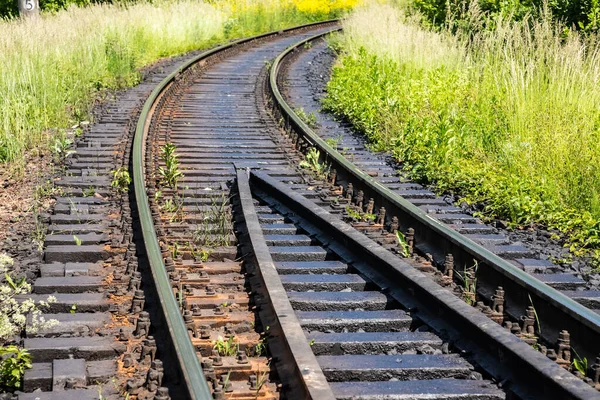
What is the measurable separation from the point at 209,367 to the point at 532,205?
13.8 feet

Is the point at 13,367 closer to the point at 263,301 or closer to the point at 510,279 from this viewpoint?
the point at 263,301

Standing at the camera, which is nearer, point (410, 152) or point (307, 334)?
point (307, 334)

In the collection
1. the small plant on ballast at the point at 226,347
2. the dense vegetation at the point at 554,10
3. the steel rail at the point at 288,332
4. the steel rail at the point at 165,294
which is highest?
the dense vegetation at the point at 554,10

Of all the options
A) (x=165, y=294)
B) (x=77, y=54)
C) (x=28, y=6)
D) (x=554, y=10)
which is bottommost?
(x=165, y=294)

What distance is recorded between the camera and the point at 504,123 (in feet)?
32.4

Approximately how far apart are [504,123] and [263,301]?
16.9ft

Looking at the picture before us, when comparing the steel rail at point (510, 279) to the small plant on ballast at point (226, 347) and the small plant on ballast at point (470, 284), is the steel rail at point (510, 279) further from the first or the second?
the small plant on ballast at point (226, 347)

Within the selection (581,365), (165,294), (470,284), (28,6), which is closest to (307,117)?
(470,284)

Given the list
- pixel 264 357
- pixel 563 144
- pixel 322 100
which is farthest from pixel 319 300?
pixel 322 100

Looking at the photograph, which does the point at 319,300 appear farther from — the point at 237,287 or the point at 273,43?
the point at 273,43

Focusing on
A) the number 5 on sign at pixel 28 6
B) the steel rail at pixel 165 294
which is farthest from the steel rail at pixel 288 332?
the number 5 on sign at pixel 28 6

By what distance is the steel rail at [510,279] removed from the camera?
4.78 meters

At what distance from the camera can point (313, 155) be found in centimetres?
964

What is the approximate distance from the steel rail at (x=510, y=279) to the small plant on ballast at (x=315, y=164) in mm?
903
